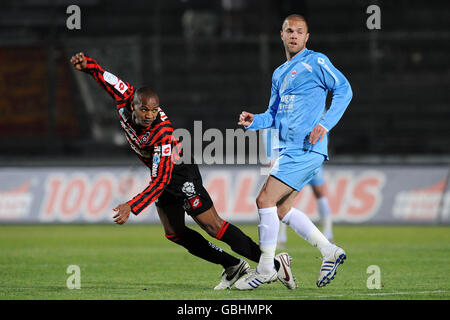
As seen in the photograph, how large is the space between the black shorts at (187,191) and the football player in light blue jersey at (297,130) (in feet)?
1.79

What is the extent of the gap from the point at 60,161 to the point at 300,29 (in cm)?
1121

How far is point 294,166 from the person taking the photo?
768 cm

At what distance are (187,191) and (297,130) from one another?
116cm

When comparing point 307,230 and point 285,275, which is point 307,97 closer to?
point 307,230

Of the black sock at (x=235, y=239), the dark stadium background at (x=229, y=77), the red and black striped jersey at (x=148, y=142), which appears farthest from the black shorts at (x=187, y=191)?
the dark stadium background at (x=229, y=77)

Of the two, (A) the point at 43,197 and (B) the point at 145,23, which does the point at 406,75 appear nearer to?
(B) the point at 145,23

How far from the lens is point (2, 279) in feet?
28.8

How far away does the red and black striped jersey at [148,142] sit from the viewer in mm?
7340

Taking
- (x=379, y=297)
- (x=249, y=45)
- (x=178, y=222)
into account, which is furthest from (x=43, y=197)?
(x=379, y=297)

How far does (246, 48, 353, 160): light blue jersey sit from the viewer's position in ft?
25.2

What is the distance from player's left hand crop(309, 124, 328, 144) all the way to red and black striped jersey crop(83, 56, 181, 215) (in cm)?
126

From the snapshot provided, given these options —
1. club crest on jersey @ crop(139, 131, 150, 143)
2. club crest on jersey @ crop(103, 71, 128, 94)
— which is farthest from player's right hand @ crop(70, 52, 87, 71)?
club crest on jersey @ crop(139, 131, 150, 143)

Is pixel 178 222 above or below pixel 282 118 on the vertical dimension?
below

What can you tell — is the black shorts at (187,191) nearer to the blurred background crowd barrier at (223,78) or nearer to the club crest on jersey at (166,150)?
the club crest on jersey at (166,150)
